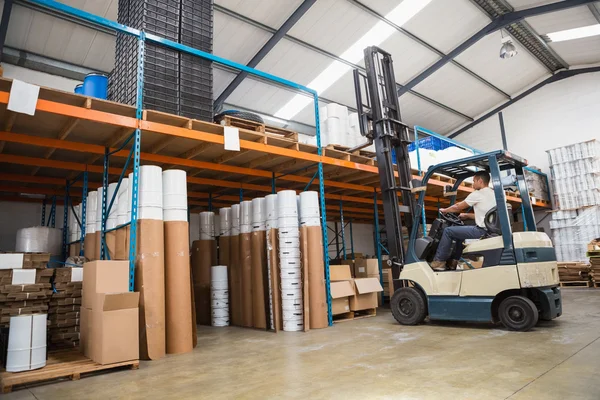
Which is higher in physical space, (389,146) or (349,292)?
(389,146)

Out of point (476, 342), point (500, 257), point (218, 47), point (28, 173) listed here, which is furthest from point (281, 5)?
point (476, 342)

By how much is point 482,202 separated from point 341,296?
9.29 feet

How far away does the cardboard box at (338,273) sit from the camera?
7129mm

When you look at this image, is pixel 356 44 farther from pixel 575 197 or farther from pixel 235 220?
pixel 575 197

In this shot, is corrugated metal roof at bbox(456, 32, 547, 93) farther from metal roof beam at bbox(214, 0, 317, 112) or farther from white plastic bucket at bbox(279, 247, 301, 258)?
white plastic bucket at bbox(279, 247, 301, 258)

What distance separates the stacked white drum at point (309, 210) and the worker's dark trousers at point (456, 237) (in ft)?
6.43

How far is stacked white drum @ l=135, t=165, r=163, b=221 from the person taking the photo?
4758 mm

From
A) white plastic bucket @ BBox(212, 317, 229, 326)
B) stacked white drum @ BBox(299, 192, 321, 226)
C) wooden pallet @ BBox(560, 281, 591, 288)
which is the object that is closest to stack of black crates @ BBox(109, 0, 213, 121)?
stacked white drum @ BBox(299, 192, 321, 226)

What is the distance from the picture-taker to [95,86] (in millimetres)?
5035

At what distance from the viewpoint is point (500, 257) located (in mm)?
5199

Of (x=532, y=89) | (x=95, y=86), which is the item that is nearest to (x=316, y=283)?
(x=95, y=86)

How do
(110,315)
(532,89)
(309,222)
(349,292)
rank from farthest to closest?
(532,89)
(349,292)
(309,222)
(110,315)

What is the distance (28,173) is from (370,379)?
Answer: 6.84 metres

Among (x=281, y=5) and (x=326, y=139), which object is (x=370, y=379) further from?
(x=281, y=5)
